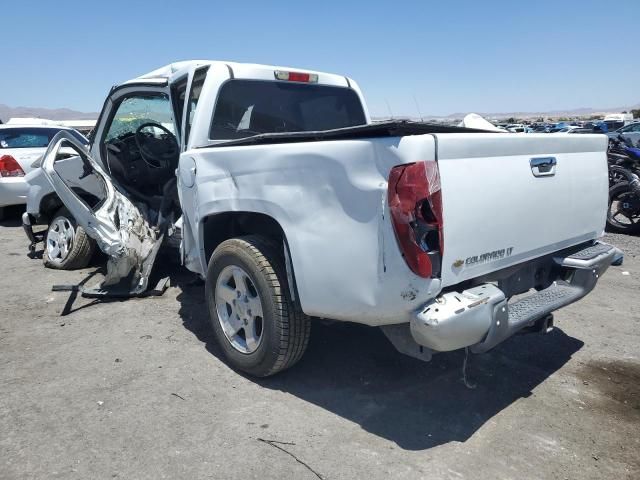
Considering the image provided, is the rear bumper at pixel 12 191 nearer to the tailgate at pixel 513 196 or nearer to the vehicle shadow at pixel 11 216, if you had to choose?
the vehicle shadow at pixel 11 216

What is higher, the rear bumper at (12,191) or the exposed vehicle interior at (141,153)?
the exposed vehicle interior at (141,153)

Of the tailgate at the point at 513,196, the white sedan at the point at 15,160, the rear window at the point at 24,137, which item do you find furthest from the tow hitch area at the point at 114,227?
the rear window at the point at 24,137

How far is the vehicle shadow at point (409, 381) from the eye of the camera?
3.01 m

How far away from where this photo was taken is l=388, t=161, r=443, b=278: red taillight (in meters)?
2.42

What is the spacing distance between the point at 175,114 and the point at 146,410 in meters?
2.57

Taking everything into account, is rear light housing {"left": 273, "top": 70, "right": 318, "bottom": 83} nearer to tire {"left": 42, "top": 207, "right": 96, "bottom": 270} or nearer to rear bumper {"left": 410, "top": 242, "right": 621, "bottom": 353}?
rear bumper {"left": 410, "top": 242, "right": 621, "bottom": 353}

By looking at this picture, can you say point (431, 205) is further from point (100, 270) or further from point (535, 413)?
point (100, 270)

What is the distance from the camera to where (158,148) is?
569 cm

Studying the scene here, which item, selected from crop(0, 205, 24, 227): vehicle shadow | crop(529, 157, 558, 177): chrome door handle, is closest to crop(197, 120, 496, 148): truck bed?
crop(529, 157, 558, 177): chrome door handle

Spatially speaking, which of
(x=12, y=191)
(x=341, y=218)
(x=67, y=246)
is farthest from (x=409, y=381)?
(x=12, y=191)

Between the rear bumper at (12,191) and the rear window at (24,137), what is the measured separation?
768 mm

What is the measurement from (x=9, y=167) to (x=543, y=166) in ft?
29.4

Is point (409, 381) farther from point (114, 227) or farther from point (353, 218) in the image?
point (114, 227)

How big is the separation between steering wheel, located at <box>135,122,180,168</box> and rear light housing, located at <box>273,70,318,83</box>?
5.49ft
